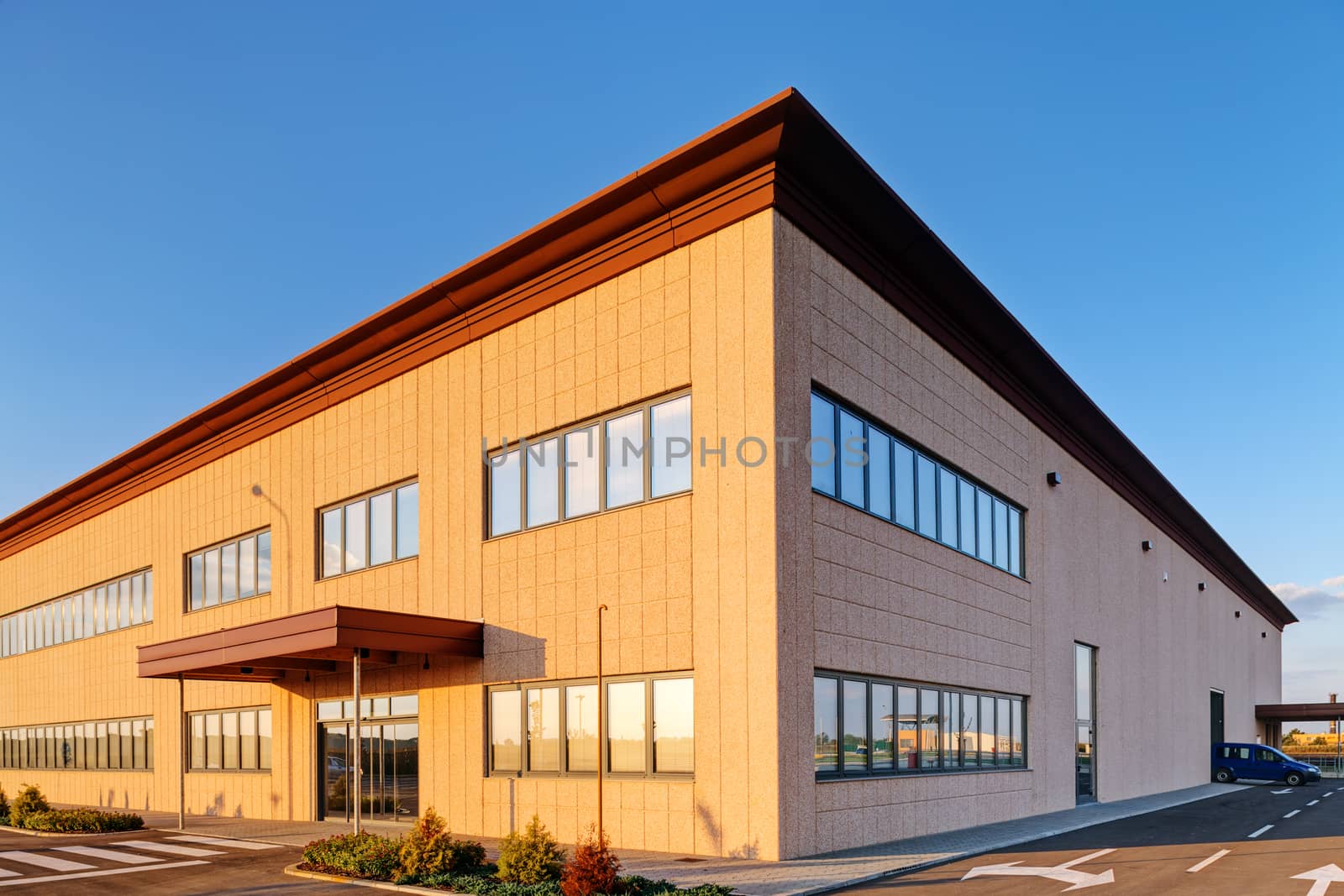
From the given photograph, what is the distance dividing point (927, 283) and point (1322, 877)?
12121 mm

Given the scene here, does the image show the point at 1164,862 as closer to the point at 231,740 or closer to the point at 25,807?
the point at 231,740

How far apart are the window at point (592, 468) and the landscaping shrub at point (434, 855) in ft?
20.2

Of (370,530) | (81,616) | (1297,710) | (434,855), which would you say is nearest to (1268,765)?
(1297,710)

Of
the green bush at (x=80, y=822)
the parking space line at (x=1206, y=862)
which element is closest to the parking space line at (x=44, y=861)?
the green bush at (x=80, y=822)

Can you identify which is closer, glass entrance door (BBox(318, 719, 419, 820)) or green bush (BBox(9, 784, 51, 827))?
glass entrance door (BBox(318, 719, 419, 820))

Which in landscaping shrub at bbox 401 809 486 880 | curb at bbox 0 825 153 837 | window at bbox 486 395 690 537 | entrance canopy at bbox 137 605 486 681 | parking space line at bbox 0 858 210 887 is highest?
window at bbox 486 395 690 537

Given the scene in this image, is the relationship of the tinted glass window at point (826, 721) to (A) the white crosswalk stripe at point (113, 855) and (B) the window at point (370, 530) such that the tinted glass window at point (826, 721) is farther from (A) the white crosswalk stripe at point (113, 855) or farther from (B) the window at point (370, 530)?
(A) the white crosswalk stripe at point (113, 855)

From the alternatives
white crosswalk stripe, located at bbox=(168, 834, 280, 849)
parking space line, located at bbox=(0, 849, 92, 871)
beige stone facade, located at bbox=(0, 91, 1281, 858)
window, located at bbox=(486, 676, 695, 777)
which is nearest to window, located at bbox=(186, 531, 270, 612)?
beige stone facade, located at bbox=(0, 91, 1281, 858)

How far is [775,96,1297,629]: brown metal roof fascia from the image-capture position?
17891 millimetres

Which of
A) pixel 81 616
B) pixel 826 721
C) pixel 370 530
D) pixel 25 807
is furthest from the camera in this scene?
pixel 81 616

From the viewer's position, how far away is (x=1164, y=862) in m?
17.5

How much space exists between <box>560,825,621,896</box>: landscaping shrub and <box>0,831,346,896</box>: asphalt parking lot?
3529 millimetres

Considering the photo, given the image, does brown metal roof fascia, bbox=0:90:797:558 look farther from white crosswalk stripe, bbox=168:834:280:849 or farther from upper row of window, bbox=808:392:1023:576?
white crosswalk stripe, bbox=168:834:280:849

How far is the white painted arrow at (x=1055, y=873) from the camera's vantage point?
15.3 meters
